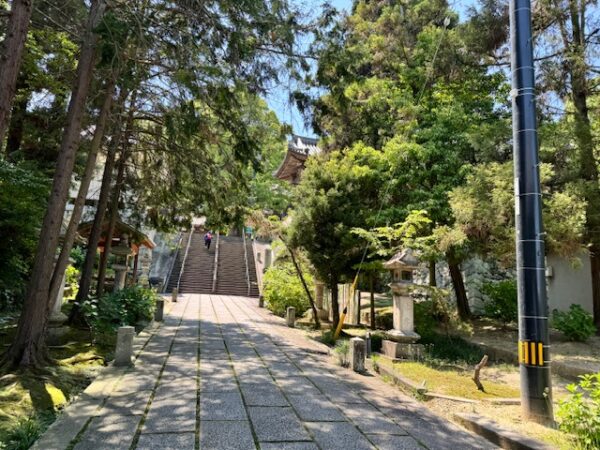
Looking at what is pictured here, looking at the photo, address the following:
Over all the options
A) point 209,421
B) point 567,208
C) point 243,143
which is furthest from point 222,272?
point 209,421

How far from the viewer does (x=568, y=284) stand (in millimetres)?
12758

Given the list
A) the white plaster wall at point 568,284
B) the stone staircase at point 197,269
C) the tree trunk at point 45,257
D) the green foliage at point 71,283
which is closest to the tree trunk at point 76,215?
the tree trunk at point 45,257

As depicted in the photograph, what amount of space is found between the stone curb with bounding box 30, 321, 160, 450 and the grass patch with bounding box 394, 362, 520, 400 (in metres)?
4.33

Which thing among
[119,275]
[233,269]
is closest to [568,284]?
[119,275]

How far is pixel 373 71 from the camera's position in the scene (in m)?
15.2

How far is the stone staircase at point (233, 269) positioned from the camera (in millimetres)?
24625

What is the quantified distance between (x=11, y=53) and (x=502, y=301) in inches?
526

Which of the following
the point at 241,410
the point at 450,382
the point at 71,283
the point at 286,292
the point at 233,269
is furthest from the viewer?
the point at 233,269

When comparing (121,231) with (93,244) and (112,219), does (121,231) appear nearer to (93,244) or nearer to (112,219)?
(112,219)

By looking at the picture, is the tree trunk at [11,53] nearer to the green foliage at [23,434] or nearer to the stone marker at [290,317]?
the green foliage at [23,434]

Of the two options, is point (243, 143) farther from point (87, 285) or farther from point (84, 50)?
point (87, 285)

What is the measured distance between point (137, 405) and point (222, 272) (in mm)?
21932

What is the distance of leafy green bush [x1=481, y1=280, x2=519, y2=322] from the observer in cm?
1289

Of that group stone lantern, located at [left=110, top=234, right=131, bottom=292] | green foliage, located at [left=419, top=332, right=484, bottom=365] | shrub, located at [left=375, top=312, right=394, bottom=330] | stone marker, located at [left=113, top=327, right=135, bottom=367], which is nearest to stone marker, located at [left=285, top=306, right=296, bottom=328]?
shrub, located at [left=375, top=312, right=394, bottom=330]
